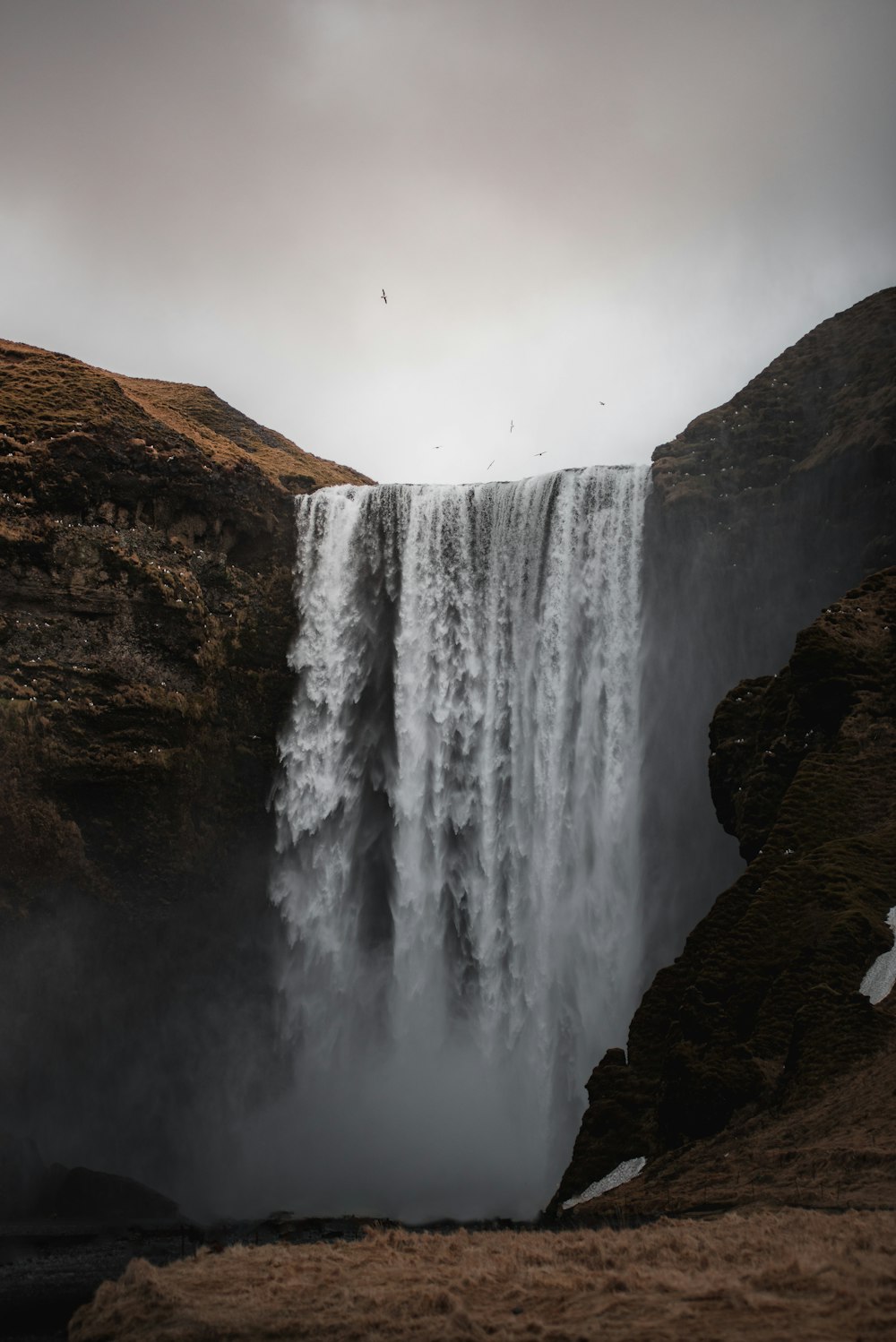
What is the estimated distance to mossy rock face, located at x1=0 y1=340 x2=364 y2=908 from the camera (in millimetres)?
27156

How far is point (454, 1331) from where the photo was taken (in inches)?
267

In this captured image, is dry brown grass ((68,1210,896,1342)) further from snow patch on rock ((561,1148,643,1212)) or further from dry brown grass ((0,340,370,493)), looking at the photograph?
dry brown grass ((0,340,370,493))

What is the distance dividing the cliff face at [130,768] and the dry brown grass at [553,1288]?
1916cm

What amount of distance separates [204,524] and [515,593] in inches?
387

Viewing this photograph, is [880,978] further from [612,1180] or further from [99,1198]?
[99,1198]

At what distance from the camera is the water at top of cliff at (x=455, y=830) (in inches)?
1086

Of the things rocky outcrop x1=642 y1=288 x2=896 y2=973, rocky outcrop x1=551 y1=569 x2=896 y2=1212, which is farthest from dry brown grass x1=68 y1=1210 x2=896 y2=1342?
rocky outcrop x1=642 y1=288 x2=896 y2=973

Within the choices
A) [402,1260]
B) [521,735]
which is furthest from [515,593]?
[402,1260]

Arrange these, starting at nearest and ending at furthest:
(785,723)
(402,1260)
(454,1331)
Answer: (454,1331)
(402,1260)
(785,723)

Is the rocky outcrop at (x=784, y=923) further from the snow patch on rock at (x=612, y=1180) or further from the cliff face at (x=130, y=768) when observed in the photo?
the cliff face at (x=130, y=768)

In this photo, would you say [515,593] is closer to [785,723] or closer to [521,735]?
[521,735]

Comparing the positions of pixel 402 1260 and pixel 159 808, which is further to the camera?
pixel 159 808

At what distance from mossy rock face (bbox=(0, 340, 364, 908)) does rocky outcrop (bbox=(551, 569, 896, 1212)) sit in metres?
16.0

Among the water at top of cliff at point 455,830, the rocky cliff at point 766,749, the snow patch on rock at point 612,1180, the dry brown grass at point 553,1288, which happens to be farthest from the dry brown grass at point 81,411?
the dry brown grass at point 553,1288
